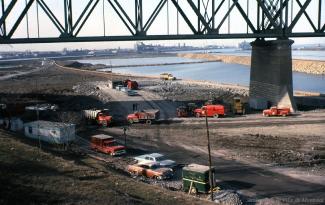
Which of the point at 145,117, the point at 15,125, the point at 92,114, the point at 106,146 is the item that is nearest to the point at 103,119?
the point at 92,114

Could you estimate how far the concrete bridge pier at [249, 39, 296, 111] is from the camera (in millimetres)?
50938

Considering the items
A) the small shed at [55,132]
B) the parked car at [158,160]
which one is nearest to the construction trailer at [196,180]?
the parked car at [158,160]

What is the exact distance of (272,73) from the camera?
2042 inches

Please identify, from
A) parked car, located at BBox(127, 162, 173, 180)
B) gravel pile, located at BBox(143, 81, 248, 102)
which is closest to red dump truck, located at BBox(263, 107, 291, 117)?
gravel pile, located at BBox(143, 81, 248, 102)

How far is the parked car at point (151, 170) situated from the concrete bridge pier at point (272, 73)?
92.1 feet

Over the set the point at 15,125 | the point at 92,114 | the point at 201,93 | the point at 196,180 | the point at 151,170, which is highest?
the point at 201,93

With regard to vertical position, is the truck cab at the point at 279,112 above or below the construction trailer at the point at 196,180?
above

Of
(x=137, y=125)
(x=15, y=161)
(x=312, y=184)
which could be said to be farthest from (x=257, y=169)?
(x=137, y=125)

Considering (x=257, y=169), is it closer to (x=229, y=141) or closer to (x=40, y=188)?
→ (x=229, y=141)

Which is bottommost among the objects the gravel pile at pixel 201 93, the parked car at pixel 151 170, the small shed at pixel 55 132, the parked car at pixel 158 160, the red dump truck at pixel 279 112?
the parked car at pixel 151 170

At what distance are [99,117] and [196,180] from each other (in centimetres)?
2463

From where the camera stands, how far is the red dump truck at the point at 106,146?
33.5 m

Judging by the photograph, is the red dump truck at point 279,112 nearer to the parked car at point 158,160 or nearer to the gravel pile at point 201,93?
the gravel pile at point 201,93

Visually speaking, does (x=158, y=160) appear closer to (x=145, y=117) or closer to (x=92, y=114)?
(x=145, y=117)
